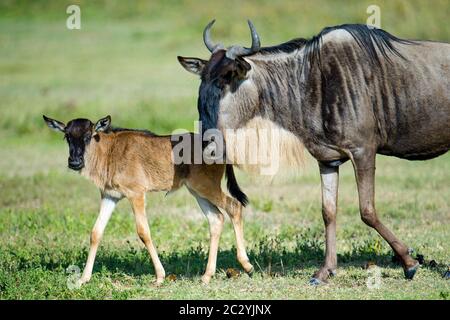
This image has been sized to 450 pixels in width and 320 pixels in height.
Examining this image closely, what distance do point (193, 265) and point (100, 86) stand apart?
58.1 feet

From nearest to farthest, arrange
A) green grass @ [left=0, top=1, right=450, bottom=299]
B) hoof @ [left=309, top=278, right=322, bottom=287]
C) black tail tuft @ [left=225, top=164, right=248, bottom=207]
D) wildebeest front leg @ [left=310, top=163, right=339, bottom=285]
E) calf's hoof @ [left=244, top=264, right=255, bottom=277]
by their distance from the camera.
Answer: hoof @ [left=309, top=278, right=322, bottom=287]
green grass @ [left=0, top=1, right=450, bottom=299]
wildebeest front leg @ [left=310, top=163, right=339, bottom=285]
calf's hoof @ [left=244, top=264, right=255, bottom=277]
black tail tuft @ [left=225, top=164, right=248, bottom=207]

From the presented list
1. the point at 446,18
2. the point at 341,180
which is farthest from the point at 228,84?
the point at 446,18

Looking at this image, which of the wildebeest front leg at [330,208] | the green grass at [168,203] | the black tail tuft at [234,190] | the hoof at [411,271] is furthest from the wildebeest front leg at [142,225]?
the hoof at [411,271]

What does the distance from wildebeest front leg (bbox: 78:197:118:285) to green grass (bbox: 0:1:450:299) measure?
0.59 feet

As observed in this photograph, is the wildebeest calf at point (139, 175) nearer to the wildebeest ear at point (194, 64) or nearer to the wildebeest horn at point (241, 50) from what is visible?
the wildebeest ear at point (194, 64)

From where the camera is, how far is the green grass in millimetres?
9367

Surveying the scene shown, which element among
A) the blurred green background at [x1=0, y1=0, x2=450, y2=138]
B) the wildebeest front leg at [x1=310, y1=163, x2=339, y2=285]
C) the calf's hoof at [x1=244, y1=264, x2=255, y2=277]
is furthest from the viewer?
the blurred green background at [x1=0, y1=0, x2=450, y2=138]

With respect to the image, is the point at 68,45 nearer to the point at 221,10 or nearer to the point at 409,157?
the point at 221,10

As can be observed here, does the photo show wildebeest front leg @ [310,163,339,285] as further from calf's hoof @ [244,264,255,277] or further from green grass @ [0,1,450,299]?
calf's hoof @ [244,264,255,277]

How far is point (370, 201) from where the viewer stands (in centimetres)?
928

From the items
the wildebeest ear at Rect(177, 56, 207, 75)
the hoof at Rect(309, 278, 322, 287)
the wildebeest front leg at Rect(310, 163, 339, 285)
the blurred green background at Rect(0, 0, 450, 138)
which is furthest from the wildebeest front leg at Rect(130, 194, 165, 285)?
the blurred green background at Rect(0, 0, 450, 138)

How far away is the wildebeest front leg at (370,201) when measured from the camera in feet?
30.1

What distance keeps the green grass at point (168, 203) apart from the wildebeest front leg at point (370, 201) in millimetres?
226

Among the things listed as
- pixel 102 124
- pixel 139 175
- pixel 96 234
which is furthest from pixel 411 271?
pixel 102 124
